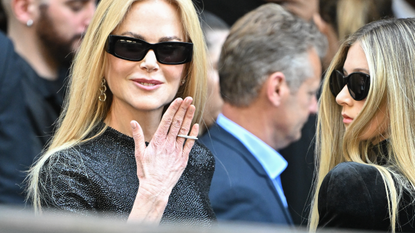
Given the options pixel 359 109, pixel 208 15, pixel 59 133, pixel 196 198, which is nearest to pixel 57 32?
pixel 208 15

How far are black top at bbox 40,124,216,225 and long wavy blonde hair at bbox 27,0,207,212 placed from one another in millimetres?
Result: 80

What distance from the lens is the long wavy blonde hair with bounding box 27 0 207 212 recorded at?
2.02 meters

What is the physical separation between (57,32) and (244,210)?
2.03m

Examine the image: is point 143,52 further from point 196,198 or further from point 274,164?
point 274,164

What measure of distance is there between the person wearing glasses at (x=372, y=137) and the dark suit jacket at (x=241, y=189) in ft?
1.84

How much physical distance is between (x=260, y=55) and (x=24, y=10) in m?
1.74

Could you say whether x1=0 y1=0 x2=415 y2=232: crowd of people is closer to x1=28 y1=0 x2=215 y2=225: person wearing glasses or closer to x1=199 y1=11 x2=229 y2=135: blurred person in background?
x1=28 y1=0 x2=215 y2=225: person wearing glasses

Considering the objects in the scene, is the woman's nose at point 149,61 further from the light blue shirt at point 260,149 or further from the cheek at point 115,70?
the light blue shirt at point 260,149

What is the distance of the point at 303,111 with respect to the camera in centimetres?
340

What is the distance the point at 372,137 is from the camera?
6.35ft

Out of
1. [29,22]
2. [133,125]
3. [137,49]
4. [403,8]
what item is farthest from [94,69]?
[403,8]

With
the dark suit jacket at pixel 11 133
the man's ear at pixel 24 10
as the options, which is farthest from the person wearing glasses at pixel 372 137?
the man's ear at pixel 24 10

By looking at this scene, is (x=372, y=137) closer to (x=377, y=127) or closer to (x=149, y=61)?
(x=377, y=127)

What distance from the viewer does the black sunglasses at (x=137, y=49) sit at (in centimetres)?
197
